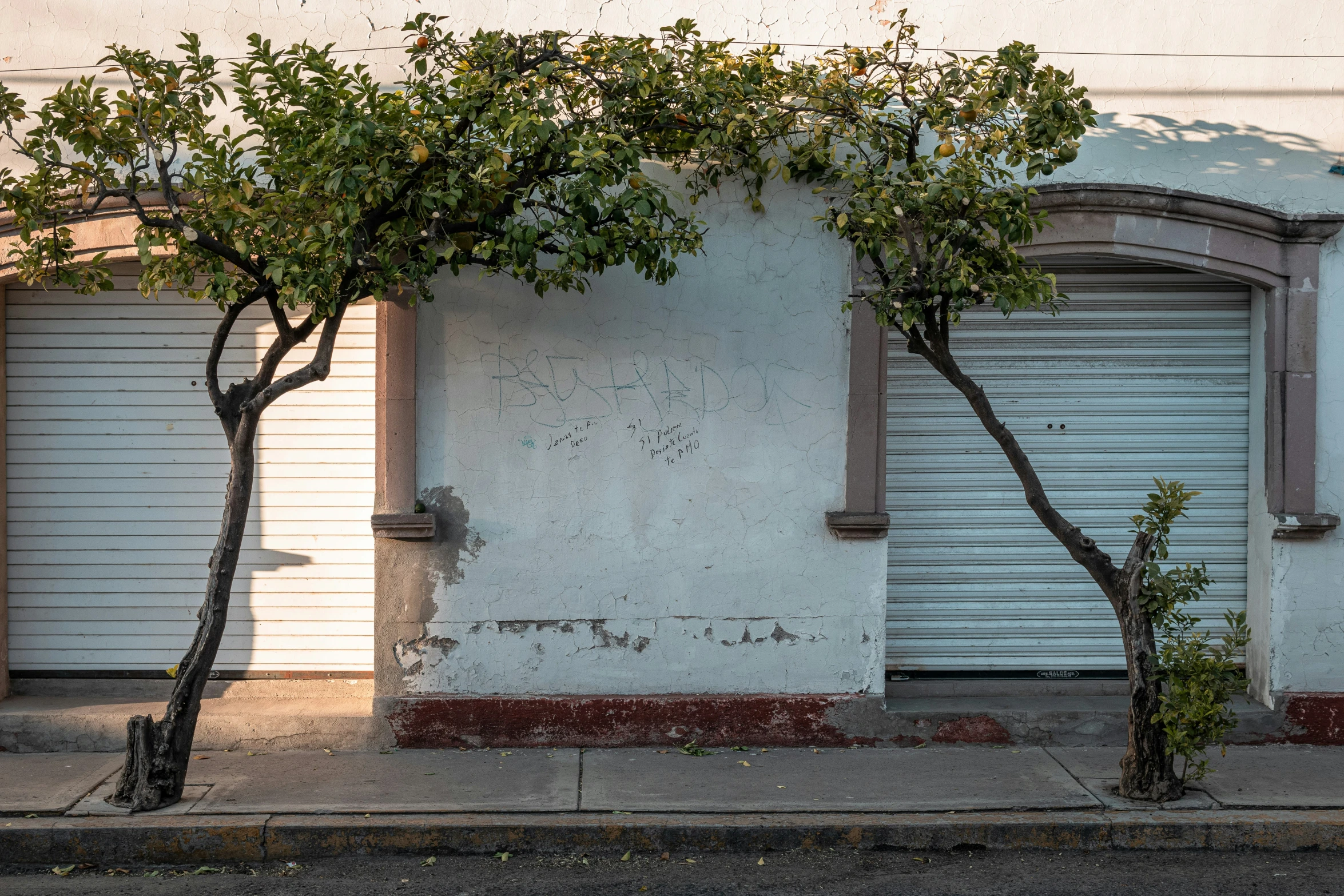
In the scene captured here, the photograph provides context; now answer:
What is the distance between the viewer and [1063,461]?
7137 millimetres

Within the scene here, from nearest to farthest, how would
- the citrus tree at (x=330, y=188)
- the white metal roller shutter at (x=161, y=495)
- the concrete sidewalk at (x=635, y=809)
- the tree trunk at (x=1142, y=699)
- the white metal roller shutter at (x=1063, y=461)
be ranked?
1. the citrus tree at (x=330, y=188)
2. the concrete sidewalk at (x=635, y=809)
3. the tree trunk at (x=1142, y=699)
4. the white metal roller shutter at (x=161, y=495)
5. the white metal roller shutter at (x=1063, y=461)

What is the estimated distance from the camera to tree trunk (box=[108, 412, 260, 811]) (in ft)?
18.0

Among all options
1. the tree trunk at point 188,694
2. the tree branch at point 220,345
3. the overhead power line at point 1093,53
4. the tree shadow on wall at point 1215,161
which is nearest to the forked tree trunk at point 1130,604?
the tree shadow on wall at point 1215,161

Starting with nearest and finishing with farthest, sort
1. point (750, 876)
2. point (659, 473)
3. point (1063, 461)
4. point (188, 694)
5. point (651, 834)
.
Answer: point (750, 876), point (651, 834), point (188, 694), point (659, 473), point (1063, 461)

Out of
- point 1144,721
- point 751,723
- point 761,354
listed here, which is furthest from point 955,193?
point 751,723

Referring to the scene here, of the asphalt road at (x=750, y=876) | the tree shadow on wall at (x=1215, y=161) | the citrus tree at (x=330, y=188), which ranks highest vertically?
the tree shadow on wall at (x=1215, y=161)

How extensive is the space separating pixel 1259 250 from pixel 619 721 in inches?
184

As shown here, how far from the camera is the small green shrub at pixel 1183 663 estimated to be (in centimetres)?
537

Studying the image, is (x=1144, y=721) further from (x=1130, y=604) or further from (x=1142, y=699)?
(x=1130, y=604)

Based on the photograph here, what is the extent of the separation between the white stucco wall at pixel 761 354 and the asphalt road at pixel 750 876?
1493 millimetres

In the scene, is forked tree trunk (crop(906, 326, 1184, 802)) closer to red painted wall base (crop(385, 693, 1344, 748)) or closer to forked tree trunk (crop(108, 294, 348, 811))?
red painted wall base (crop(385, 693, 1344, 748))

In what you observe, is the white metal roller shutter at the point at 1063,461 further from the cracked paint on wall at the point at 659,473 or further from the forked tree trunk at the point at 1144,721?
the forked tree trunk at the point at 1144,721

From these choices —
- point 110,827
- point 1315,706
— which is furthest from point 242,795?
point 1315,706

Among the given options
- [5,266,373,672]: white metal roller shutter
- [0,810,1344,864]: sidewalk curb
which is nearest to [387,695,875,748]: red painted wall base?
[5,266,373,672]: white metal roller shutter
